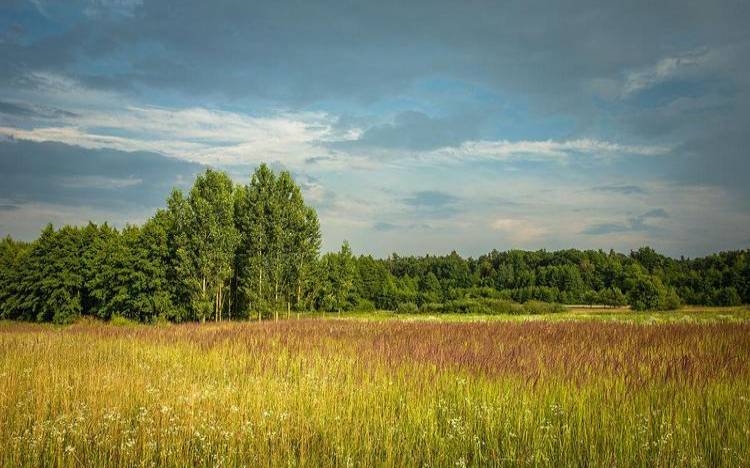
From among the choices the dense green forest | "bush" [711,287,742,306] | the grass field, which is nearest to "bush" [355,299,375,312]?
the dense green forest

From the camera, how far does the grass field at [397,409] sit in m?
4.98

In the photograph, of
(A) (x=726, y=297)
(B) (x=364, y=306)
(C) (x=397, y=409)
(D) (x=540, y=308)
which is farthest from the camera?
(B) (x=364, y=306)

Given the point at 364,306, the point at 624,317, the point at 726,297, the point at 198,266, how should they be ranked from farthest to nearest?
the point at 364,306
the point at 726,297
the point at 198,266
the point at 624,317

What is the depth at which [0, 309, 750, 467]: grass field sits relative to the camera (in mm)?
4980

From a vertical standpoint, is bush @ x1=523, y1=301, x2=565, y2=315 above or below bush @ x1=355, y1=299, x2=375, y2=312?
above

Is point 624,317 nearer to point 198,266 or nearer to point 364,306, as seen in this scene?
point 198,266

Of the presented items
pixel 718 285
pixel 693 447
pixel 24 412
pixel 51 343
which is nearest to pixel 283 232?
pixel 51 343

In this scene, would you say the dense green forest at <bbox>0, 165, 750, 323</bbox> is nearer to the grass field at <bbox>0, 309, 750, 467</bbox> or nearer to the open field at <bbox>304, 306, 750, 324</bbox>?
the open field at <bbox>304, 306, 750, 324</bbox>

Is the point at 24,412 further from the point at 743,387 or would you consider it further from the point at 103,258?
the point at 103,258

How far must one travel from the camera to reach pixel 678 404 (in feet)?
20.7

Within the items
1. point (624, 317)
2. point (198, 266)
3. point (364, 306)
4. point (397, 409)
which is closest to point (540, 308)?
point (624, 317)

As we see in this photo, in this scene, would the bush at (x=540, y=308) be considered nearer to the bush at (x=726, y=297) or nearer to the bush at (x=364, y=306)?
the bush at (x=364, y=306)

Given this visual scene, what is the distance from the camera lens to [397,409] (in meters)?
6.83

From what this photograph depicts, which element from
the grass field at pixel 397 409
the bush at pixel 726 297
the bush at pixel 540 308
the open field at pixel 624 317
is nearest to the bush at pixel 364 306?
the bush at pixel 540 308
